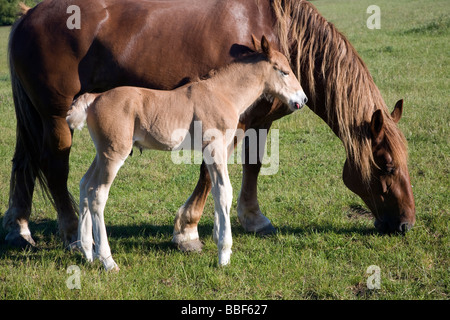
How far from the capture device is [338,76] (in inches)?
185

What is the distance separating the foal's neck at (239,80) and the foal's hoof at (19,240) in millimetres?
2441

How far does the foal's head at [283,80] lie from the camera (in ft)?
14.2

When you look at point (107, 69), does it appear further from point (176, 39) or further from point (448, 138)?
point (448, 138)

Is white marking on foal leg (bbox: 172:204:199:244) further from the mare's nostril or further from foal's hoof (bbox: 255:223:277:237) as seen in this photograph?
the mare's nostril

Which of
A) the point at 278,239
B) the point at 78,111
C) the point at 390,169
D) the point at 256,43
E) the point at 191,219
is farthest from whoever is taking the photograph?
the point at 278,239

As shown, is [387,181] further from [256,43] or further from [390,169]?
[256,43]

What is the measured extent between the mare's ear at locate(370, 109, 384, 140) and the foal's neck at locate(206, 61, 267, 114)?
1015 millimetres

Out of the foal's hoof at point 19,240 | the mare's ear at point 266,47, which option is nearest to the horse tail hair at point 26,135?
the foal's hoof at point 19,240

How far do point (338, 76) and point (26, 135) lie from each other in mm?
3034

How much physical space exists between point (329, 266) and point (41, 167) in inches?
109

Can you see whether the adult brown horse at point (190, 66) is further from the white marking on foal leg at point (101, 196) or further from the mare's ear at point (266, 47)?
the white marking on foal leg at point (101, 196)

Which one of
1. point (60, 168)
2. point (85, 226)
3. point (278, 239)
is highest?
point (60, 168)

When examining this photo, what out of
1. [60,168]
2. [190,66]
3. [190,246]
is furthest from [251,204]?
[60,168]
